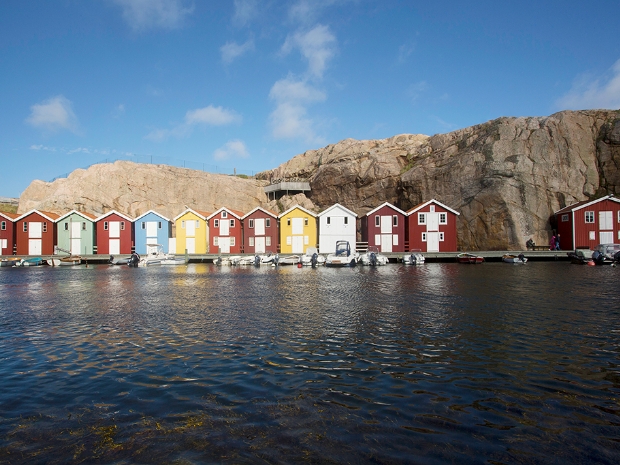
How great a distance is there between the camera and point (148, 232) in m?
70.9

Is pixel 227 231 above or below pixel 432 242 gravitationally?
above

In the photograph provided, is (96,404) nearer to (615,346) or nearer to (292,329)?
(292,329)

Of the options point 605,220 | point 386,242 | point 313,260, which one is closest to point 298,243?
point 313,260

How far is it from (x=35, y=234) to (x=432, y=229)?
63.4 meters

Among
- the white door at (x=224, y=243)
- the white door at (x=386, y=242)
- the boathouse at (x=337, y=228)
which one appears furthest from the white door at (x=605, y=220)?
the white door at (x=224, y=243)

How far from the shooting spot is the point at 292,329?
16594 mm

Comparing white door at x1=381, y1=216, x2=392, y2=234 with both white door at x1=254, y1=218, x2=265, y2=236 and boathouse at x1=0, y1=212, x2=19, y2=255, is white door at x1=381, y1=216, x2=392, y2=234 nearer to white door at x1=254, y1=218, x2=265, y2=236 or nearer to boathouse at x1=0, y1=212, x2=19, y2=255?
white door at x1=254, y1=218, x2=265, y2=236

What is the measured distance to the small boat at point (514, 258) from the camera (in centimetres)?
5856

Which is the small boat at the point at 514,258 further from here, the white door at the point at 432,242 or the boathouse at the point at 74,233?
the boathouse at the point at 74,233

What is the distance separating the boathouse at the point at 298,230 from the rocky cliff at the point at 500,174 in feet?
84.2

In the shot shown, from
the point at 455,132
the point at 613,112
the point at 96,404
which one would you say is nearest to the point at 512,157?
the point at 455,132

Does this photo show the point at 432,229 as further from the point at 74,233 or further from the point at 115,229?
the point at 74,233

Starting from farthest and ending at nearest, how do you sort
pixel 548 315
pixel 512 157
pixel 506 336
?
1. pixel 512 157
2. pixel 548 315
3. pixel 506 336

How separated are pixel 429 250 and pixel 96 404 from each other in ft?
202
